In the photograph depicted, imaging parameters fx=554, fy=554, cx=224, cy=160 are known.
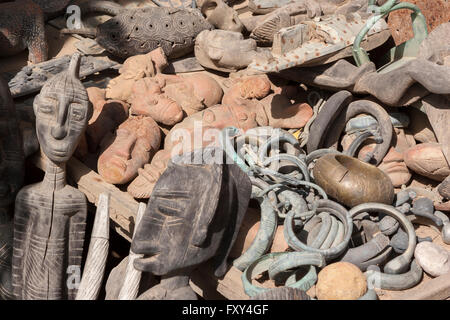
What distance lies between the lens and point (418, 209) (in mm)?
3602

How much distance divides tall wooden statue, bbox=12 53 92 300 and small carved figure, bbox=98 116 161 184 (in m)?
0.25

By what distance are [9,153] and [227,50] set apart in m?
1.98

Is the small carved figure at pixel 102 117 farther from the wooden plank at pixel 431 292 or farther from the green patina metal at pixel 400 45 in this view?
the wooden plank at pixel 431 292

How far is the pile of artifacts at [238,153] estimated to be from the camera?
123 inches

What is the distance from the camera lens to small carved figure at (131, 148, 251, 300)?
3.07 meters

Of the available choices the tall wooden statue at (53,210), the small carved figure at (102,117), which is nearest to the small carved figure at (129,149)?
the small carved figure at (102,117)

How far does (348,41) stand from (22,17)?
2810 millimetres

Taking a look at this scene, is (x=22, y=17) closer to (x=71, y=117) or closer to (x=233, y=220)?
(x=71, y=117)

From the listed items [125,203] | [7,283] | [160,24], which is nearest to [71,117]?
[125,203]

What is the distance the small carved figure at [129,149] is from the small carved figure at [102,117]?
13 cm

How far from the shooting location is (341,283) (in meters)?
2.92

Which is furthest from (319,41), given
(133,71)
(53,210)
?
(53,210)

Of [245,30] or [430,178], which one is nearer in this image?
[430,178]

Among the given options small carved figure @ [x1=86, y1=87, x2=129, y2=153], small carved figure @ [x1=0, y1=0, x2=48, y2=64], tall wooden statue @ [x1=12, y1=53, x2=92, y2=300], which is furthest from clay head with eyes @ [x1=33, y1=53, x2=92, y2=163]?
small carved figure @ [x1=0, y1=0, x2=48, y2=64]
